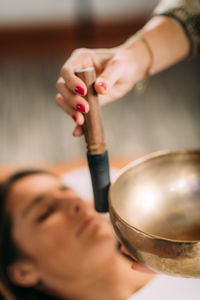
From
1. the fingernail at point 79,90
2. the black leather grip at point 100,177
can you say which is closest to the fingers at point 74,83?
the fingernail at point 79,90

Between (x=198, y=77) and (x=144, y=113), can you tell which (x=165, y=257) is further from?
(x=198, y=77)

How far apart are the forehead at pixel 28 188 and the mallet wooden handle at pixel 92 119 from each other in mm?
447

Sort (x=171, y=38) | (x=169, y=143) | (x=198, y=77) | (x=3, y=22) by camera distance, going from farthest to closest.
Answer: (x=3, y=22) → (x=198, y=77) → (x=169, y=143) → (x=171, y=38)

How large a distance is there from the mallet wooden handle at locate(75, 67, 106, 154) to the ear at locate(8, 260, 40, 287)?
443 millimetres

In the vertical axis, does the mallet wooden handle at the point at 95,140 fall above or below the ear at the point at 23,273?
above

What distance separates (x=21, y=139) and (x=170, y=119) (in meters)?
0.91

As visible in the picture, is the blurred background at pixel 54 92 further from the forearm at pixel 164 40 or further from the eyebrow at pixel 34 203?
the forearm at pixel 164 40

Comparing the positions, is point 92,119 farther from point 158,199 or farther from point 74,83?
point 158,199

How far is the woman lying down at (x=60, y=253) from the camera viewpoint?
864 mm

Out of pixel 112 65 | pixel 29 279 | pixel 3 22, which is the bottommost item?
pixel 29 279

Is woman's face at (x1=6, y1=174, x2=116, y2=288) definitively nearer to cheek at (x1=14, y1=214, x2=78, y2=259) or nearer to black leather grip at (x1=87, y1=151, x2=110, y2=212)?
cheek at (x1=14, y1=214, x2=78, y2=259)

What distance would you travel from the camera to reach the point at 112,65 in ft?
2.27

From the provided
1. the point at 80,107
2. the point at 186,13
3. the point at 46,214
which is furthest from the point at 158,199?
the point at 186,13

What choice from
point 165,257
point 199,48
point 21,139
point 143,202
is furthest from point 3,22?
point 165,257
